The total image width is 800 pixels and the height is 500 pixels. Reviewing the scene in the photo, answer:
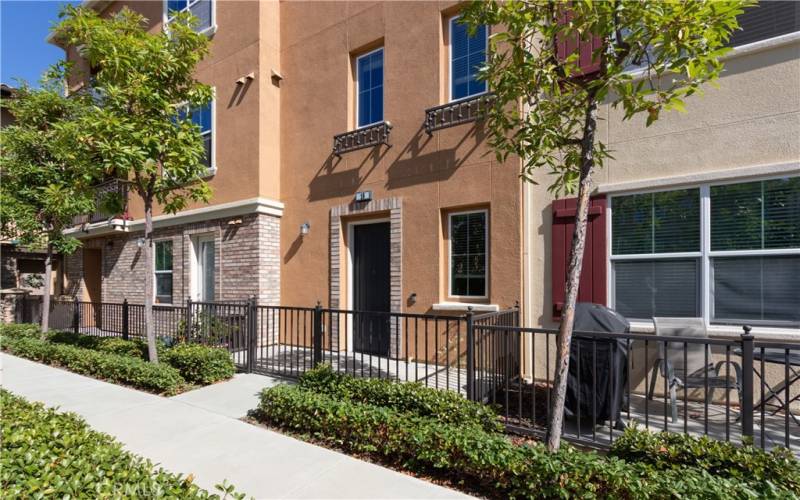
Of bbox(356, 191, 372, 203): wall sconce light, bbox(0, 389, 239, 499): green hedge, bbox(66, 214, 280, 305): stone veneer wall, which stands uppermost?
bbox(356, 191, 372, 203): wall sconce light

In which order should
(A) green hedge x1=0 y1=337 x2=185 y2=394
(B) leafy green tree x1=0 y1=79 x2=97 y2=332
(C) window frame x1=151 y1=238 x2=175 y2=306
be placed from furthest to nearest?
(C) window frame x1=151 y1=238 x2=175 y2=306, (B) leafy green tree x1=0 y1=79 x2=97 y2=332, (A) green hedge x1=0 y1=337 x2=185 y2=394

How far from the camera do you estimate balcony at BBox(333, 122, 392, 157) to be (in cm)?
743

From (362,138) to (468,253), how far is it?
306 cm

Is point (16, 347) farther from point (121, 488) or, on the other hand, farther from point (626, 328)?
point (626, 328)

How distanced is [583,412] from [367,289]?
4630 millimetres

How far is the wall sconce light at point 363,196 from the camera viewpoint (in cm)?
757

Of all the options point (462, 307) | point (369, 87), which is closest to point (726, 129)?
point (462, 307)

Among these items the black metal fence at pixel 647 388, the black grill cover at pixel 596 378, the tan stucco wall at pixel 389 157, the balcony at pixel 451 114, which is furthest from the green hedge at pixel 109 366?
the balcony at pixel 451 114

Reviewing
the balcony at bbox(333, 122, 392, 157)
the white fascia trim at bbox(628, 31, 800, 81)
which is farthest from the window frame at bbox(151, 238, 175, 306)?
the white fascia trim at bbox(628, 31, 800, 81)

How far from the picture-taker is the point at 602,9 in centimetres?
281

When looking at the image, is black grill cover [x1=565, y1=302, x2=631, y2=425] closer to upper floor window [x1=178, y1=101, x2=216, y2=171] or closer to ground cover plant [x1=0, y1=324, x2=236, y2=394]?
ground cover plant [x1=0, y1=324, x2=236, y2=394]

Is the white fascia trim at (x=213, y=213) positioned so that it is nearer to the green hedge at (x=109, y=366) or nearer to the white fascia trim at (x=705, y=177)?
the green hedge at (x=109, y=366)

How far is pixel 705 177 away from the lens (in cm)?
480

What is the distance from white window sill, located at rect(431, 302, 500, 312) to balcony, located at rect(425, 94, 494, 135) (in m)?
2.91
